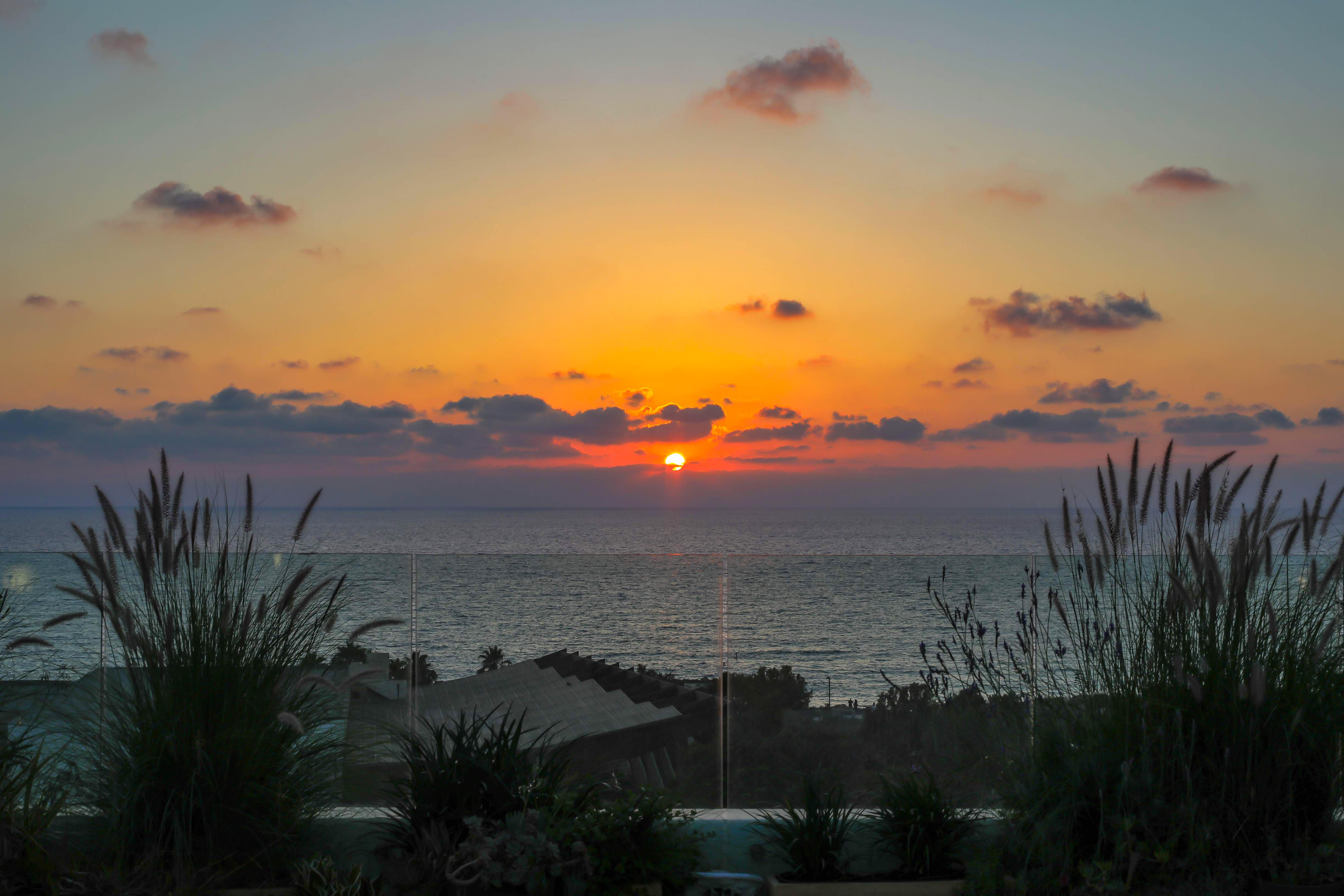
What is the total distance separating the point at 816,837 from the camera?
3328 millimetres

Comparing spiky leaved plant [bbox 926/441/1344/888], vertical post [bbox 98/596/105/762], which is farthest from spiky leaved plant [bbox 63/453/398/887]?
spiky leaved plant [bbox 926/441/1344/888]

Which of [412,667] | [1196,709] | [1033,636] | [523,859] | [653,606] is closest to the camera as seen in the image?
[523,859]

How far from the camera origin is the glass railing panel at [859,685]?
3916 mm

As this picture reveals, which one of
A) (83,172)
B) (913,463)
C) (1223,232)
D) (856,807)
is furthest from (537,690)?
(913,463)

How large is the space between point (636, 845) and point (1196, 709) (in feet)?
5.92

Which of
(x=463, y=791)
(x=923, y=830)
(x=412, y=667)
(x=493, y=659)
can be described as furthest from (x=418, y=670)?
(x=923, y=830)

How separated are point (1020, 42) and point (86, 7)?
788cm

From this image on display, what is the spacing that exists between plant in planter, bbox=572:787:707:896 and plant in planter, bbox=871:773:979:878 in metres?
0.70

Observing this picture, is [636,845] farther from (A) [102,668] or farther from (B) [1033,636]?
(A) [102,668]

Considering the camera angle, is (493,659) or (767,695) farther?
(493,659)

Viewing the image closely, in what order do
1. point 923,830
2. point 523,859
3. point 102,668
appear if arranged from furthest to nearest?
1. point 102,668
2. point 923,830
3. point 523,859

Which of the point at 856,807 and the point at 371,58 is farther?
the point at 371,58

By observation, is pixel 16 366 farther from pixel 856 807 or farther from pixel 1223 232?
pixel 1223 232

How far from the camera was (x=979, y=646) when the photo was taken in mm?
4059
